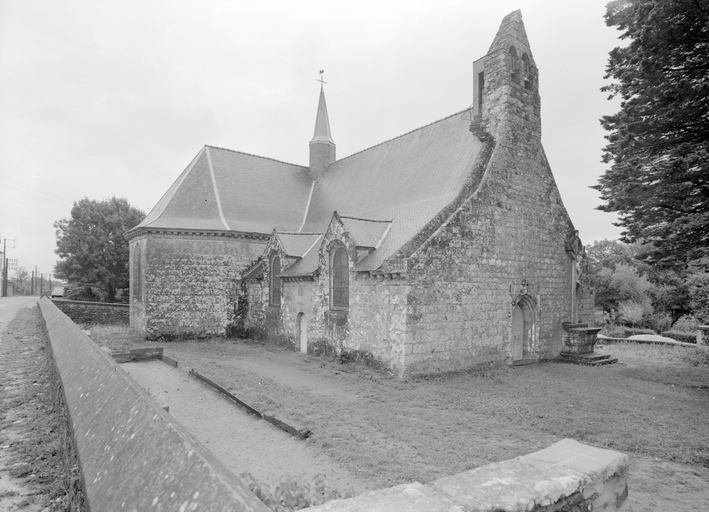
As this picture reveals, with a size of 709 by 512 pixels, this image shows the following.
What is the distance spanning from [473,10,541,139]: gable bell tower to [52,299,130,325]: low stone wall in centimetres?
2389

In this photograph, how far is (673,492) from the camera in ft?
18.8

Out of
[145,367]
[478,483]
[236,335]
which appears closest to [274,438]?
[478,483]

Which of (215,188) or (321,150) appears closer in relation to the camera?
(215,188)

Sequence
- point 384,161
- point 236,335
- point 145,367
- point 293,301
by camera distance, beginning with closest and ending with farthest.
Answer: point 145,367 → point 293,301 → point 384,161 → point 236,335

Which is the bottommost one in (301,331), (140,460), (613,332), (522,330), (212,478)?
(613,332)

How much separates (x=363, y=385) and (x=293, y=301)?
653cm

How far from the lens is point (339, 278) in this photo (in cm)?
1482

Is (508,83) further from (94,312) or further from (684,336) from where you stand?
(94,312)

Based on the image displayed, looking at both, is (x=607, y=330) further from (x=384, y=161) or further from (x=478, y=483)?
(x=478, y=483)

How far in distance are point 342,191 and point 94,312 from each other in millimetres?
18121

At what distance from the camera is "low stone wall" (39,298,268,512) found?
2.04 metres

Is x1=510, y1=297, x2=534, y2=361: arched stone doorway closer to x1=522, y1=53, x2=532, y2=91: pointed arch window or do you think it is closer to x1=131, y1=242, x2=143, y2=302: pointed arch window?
x1=522, y1=53, x2=532, y2=91: pointed arch window

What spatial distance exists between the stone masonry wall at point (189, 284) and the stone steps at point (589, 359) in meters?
14.2

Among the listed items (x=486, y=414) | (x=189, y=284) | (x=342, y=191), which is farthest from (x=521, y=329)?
(x=189, y=284)
